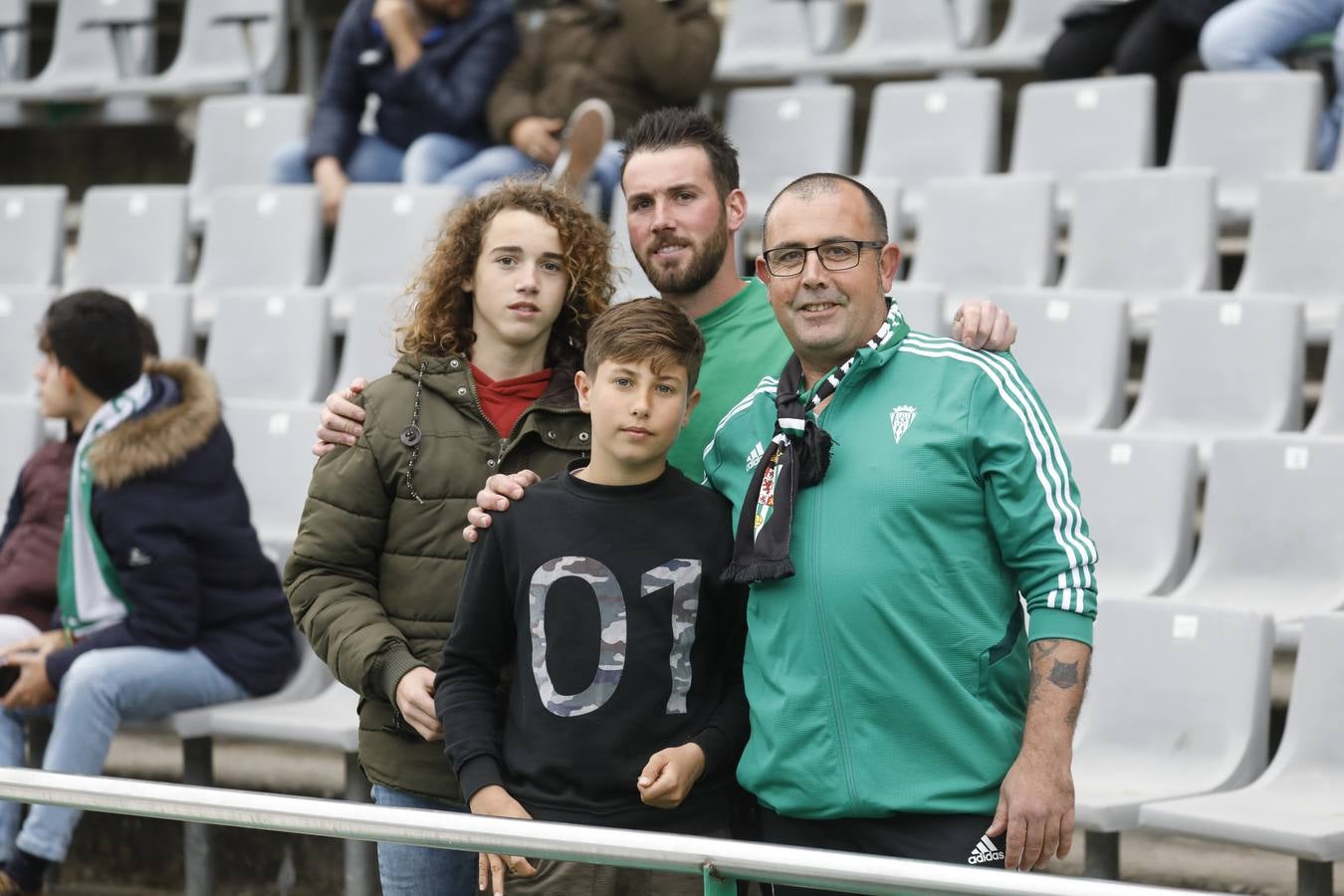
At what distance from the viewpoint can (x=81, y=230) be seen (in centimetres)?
640

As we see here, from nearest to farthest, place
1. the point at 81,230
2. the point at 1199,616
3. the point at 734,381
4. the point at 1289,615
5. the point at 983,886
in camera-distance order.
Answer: the point at 983,886, the point at 734,381, the point at 1199,616, the point at 1289,615, the point at 81,230

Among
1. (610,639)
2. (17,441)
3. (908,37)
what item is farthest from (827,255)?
(908,37)

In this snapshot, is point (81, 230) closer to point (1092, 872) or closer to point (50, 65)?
point (50, 65)

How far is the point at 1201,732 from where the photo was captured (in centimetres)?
335

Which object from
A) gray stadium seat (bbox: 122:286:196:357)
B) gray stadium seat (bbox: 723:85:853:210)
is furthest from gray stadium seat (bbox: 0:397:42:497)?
gray stadium seat (bbox: 723:85:853:210)

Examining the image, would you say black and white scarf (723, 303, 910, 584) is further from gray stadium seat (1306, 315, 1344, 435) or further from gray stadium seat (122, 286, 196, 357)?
gray stadium seat (122, 286, 196, 357)

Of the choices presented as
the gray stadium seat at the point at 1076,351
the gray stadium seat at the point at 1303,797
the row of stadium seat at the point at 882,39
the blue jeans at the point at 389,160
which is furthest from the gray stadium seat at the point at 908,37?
the gray stadium seat at the point at 1303,797

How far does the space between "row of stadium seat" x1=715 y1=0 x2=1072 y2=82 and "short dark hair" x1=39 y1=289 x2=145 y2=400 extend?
11.2 ft

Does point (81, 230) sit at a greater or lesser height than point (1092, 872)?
greater

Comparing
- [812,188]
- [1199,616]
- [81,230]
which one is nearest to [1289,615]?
[1199,616]

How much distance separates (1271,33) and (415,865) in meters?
4.11

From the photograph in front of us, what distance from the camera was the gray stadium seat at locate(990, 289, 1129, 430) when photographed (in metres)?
4.45

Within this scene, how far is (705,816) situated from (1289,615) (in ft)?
6.45

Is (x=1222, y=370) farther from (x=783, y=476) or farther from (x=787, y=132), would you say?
(x=783, y=476)
